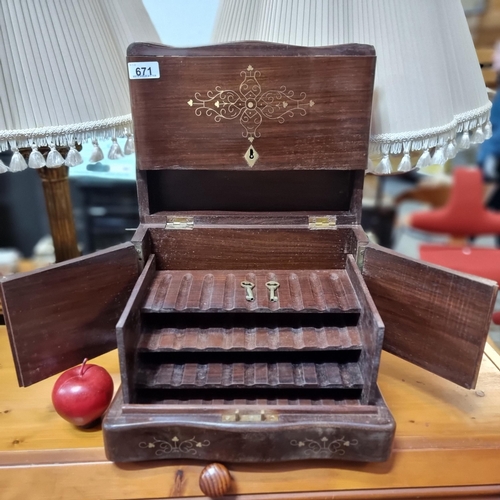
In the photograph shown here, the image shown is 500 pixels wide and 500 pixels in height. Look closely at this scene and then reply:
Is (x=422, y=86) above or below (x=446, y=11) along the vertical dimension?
below

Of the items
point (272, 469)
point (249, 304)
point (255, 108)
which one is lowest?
point (272, 469)

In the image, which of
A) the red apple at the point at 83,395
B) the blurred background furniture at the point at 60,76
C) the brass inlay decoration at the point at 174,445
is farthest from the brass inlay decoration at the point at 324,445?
the blurred background furniture at the point at 60,76

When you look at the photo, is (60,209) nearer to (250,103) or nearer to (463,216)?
(250,103)

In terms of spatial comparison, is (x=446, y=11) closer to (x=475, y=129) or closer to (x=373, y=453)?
(x=475, y=129)

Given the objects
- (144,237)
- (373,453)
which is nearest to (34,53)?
(144,237)

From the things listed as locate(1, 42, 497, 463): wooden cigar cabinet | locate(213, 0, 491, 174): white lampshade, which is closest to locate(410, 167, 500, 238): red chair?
locate(213, 0, 491, 174): white lampshade

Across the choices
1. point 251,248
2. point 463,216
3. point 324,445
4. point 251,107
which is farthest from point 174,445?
point 463,216

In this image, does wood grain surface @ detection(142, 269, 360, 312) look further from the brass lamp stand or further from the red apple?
the brass lamp stand
